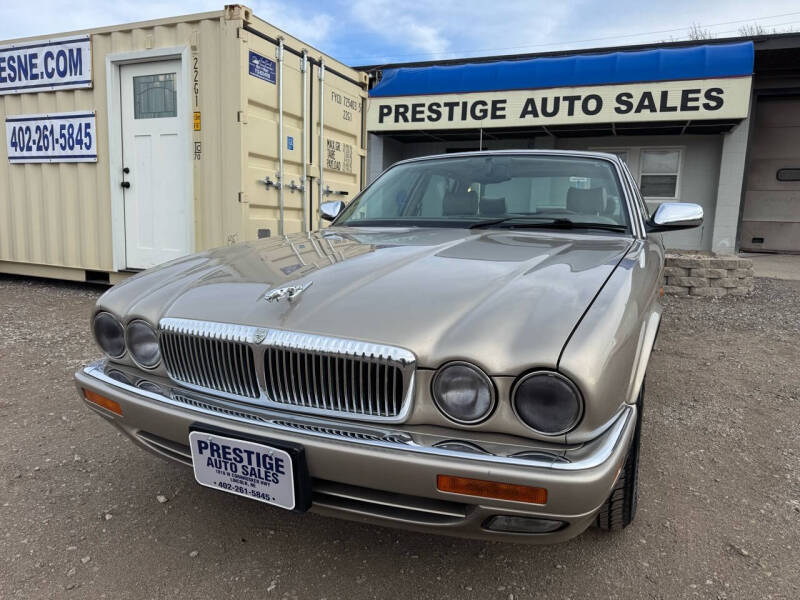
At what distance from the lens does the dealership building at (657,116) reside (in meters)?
9.17

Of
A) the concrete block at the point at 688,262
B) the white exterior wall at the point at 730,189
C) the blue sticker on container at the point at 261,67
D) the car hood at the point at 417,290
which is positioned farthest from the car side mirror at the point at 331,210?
the white exterior wall at the point at 730,189

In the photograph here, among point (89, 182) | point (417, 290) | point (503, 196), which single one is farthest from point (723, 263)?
point (89, 182)

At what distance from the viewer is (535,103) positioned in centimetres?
997

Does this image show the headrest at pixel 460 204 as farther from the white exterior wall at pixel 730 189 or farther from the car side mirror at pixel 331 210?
the white exterior wall at pixel 730 189

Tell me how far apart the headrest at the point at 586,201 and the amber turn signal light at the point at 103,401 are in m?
2.12

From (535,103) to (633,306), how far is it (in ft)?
30.0

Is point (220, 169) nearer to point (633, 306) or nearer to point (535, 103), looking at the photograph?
point (633, 306)

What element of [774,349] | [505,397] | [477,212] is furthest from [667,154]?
[505,397]

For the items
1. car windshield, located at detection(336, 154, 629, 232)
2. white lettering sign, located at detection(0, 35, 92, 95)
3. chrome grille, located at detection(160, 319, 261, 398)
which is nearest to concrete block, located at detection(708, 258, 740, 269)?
car windshield, located at detection(336, 154, 629, 232)

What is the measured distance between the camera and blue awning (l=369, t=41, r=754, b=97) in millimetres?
8992

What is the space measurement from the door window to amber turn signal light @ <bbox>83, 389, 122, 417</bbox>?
442 cm

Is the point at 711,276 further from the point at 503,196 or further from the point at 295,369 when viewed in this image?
the point at 295,369

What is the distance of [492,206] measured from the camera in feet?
9.31

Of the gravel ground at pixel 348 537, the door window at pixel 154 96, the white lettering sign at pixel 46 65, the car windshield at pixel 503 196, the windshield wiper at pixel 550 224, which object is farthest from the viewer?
the white lettering sign at pixel 46 65
